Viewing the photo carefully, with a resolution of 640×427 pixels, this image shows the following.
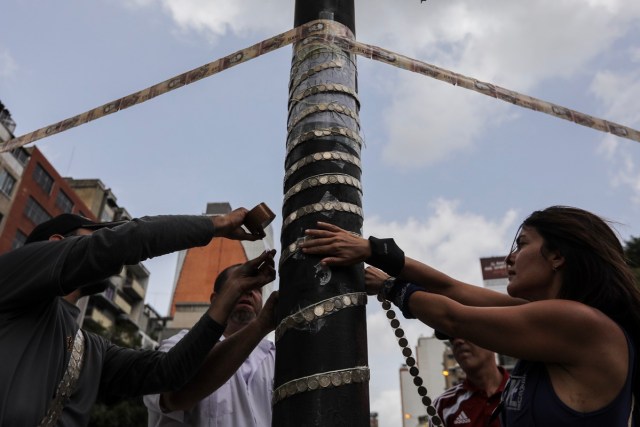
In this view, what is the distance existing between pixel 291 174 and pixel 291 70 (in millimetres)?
898

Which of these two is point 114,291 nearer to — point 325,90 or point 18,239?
point 18,239

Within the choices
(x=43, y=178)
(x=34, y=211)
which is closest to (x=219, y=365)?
(x=34, y=211)

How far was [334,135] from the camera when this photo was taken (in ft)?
9.02

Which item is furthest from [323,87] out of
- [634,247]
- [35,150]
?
[35,150]

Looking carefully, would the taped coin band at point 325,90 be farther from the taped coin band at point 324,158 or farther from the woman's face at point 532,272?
the woman's face at point 532,272

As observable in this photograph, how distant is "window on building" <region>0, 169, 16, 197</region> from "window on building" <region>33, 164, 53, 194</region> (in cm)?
203

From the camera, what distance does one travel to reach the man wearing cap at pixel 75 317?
2.49 meters

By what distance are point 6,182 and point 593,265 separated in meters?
35.3

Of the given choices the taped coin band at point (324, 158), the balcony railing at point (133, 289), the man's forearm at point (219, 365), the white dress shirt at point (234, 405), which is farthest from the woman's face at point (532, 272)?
the balcony railing at point (133, 289)

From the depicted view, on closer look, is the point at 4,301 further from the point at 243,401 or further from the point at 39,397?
the point at 243,401

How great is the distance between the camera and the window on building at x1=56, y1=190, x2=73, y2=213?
3735 centimetres

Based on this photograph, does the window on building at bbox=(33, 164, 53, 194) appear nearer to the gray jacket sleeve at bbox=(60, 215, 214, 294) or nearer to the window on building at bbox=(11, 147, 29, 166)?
the window on building at bbox=(11, 147, 29, 166)

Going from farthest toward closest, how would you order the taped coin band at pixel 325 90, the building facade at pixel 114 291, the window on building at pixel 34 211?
1. the building facade at pixel 114 291
2. the window on building at pixel 34 211
3. the taped coin band at pixel 325 90

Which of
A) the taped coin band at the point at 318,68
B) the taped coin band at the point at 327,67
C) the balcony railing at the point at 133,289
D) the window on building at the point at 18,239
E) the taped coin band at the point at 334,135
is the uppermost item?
the balcony railing at the point at 133,289
